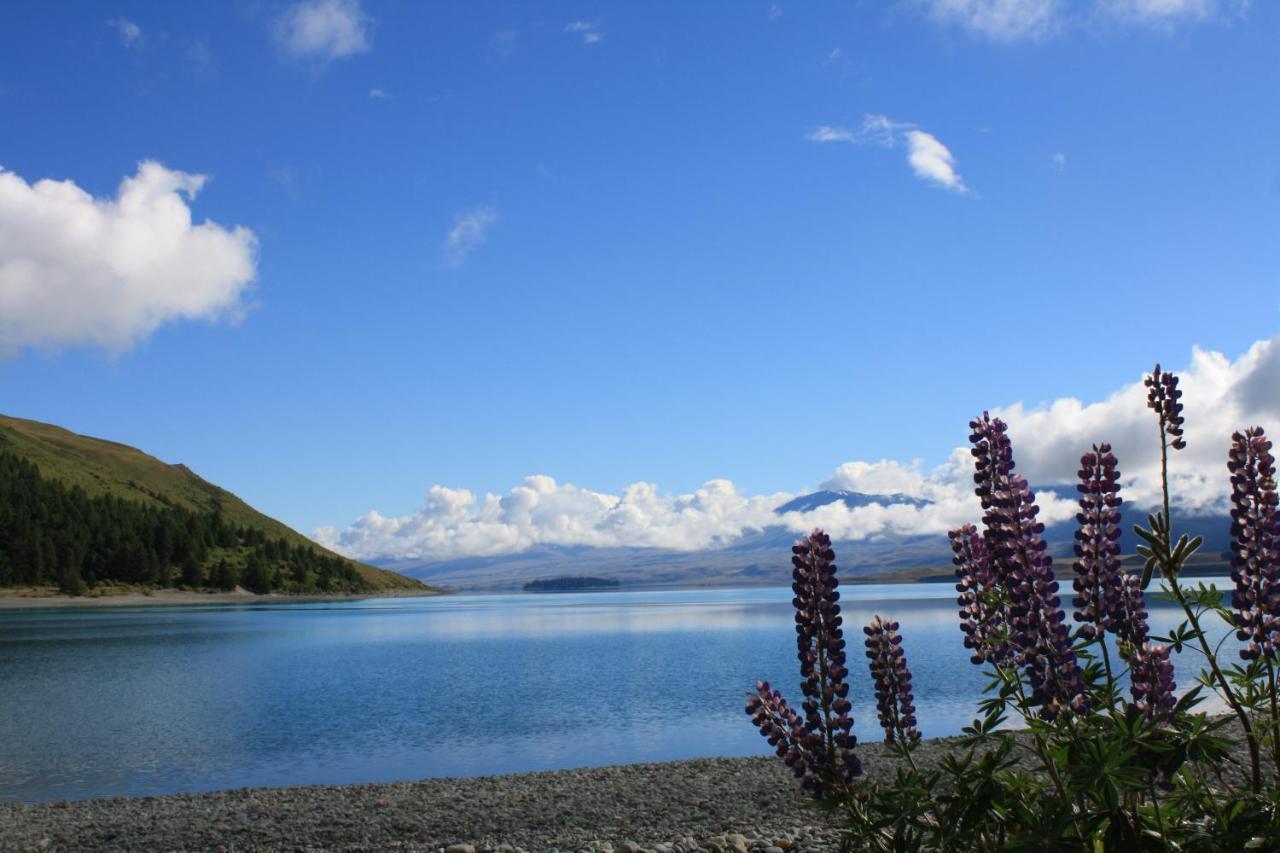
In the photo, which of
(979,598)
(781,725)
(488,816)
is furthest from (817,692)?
(488,816)

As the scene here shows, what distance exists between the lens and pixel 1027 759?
24.7 metres

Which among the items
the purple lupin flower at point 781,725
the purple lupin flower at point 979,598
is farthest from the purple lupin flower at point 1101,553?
the purple lupin flower at point 781,725

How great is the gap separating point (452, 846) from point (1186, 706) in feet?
48.6

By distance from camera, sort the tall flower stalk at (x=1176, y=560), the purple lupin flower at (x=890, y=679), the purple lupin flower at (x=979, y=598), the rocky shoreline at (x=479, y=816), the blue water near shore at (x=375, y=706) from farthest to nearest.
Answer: the blue water near shore at (x=375, y=706), the rocky shoreline at (x=479, y=816), the purple lupin flower at (x=890, y=679), the purple lupin flower at (x=979, y=598), the tall flower stalk at (x=1176, y=560)

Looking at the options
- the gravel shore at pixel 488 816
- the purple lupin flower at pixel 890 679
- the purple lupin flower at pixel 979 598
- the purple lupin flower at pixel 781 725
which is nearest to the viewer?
the purple lupin flower at pixel 979 598

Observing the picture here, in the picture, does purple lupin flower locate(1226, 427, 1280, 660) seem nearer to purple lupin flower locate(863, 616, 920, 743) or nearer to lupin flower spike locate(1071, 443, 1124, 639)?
lupin flower spike locate(1071, 443, 1124, 639)

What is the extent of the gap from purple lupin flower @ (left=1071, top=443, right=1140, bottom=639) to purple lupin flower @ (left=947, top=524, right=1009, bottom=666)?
513 millimetres

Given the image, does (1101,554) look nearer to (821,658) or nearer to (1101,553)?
(1101,553)

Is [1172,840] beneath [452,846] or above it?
above

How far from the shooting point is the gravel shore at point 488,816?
727 inches

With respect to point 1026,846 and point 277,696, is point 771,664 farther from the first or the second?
point 1026,846

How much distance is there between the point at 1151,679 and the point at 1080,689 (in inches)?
19.4

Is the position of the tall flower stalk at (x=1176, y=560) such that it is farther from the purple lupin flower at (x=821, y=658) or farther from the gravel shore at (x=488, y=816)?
the gravel shore at (x=488, y=816)

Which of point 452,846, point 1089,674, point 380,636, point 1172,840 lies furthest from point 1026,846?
point 380,636
